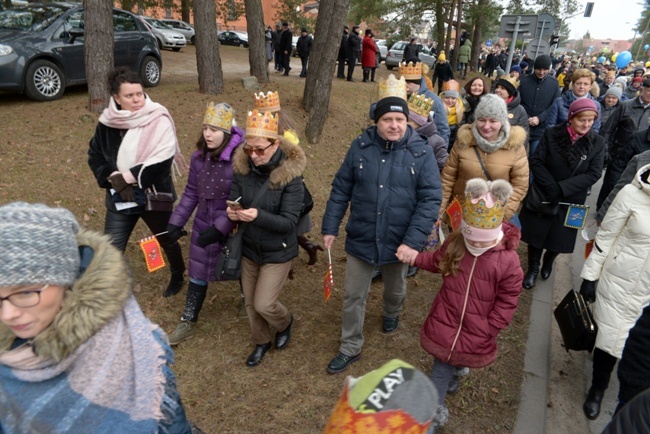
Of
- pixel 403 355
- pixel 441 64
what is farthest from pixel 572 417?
pixel 441 64

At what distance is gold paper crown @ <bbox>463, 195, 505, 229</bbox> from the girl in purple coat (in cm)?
185

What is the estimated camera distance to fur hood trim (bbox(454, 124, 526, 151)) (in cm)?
425

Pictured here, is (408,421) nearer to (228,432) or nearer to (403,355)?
(228,432)

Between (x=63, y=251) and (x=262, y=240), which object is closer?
(x=63, y=251)

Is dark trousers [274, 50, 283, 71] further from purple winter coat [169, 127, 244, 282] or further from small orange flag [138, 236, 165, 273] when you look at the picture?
small orange flag [138, 236, 165, 273]

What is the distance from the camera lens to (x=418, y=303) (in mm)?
4863

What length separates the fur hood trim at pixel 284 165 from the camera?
3271 mm

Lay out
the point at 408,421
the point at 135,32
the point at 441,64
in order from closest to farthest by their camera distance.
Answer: the point at 408,421 → the point at 135,32 → the point at 441,64

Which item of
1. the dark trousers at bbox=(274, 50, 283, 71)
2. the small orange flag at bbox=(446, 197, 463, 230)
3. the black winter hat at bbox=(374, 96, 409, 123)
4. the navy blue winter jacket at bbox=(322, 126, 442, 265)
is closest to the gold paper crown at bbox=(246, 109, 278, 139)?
the navy blue winter jacket at bbox=(322, 126, 442, 265)

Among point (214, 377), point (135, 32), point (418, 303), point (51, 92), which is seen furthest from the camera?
point (135, 32)

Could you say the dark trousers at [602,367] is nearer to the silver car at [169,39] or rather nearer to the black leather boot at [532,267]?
the black leather boot at [532,267]

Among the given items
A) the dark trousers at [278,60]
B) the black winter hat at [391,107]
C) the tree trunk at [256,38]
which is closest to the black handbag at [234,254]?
the black winter hat at [391,107]

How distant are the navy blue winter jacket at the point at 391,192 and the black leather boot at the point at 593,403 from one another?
6.05ft

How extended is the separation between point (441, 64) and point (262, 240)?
49.6ft
